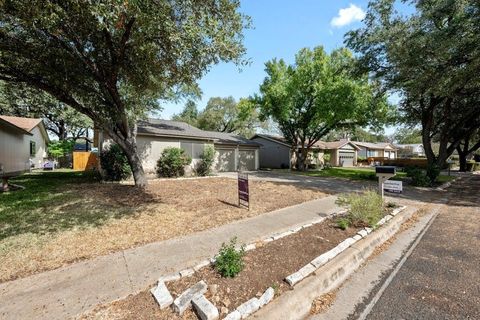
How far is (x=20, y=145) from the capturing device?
18031 mm

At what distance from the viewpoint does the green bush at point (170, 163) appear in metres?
15.1

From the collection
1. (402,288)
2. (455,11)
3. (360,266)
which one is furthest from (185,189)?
(455,11)

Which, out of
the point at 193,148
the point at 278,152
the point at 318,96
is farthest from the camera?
the point at 278,152

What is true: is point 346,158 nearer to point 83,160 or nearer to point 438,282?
point 83,160

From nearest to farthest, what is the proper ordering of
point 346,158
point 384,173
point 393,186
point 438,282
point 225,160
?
point 438,282
point 384,173
point 393,186
point 225,160
point 346,158

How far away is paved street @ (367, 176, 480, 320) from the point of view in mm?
3178

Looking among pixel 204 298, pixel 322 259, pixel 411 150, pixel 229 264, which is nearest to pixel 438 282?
pixel 322 259

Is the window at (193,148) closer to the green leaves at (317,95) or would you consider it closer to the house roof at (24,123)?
the green leaves at (317,95)

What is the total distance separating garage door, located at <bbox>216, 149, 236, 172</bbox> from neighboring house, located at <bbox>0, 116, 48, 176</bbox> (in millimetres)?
13017

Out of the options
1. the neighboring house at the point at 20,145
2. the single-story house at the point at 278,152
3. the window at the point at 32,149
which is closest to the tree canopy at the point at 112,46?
the neighboring house at the point at 20,145

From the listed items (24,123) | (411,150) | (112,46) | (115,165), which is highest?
(112,46)

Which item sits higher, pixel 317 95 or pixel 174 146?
pixel 317 95

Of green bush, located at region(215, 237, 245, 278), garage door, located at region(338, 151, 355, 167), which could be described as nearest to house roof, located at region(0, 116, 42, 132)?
green bush, located at region(215, 237, 245, 278)

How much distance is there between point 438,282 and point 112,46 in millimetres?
9766
